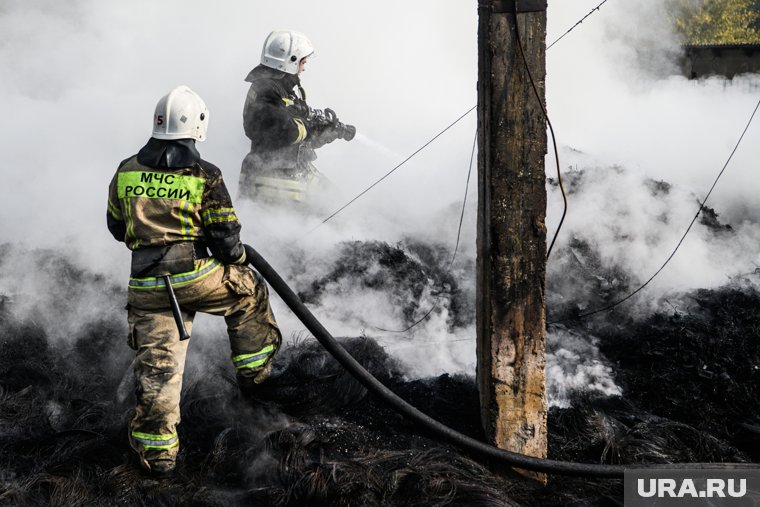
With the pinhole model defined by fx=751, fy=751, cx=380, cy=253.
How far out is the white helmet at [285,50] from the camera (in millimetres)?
6125

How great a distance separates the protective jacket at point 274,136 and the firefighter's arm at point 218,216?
2.23m

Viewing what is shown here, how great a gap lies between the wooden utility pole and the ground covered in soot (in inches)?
14.3

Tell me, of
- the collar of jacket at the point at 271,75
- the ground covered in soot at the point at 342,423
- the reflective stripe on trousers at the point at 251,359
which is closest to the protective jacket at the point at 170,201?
the reflective stripe on trousers at the point at 251,359

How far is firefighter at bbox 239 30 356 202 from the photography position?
6.12 m

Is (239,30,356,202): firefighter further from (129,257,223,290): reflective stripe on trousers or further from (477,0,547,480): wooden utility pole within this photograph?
(477,0,547,480): wooden utility pole

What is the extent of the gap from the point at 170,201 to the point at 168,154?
24cm

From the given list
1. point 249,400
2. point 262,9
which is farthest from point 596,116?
point 249,400

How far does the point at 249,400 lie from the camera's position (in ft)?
14.8

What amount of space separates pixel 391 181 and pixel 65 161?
3269 millimetres

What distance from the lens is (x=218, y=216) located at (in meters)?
3.95

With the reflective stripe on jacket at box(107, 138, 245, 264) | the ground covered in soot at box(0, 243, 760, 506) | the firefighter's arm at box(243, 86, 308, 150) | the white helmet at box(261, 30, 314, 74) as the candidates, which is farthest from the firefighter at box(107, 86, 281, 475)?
the white helmet at box(261, 30, 314, 74)

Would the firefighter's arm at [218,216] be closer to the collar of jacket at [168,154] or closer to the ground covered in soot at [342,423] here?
the collar of jacket at [168,154]

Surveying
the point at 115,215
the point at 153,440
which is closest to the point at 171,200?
Result: the point at 115,215

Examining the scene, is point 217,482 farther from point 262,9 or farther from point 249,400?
point 262,9
